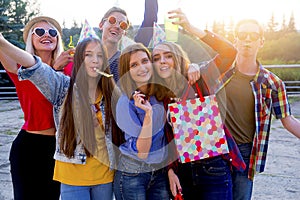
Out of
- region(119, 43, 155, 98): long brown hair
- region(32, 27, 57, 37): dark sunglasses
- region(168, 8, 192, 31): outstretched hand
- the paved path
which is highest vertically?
region(168, 8, 192, 31): outstretched hand

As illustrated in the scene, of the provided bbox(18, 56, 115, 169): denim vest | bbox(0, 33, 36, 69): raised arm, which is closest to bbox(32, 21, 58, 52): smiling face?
bbox(18, 56, 115, 169): denim vest

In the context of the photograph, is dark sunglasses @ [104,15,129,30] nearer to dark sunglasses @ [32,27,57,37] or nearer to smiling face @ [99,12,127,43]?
smiling face @ [99,12,127,43]

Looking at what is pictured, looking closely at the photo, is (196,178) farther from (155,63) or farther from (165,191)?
(155,63)

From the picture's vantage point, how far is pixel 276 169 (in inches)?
188

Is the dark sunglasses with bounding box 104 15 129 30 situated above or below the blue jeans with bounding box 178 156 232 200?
above

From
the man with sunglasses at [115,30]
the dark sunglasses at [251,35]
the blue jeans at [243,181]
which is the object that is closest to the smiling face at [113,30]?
the man with sunglasses at [115,30]

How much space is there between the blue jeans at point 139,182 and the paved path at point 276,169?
78.6 inches

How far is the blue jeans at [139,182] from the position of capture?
2117 millimetres

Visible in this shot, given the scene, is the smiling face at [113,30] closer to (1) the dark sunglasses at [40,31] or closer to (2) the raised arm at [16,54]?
(1) the dark sunglasses at [40,31]

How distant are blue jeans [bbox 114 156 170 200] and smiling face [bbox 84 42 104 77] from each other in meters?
0.51

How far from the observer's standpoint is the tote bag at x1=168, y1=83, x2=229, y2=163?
2.15 metres

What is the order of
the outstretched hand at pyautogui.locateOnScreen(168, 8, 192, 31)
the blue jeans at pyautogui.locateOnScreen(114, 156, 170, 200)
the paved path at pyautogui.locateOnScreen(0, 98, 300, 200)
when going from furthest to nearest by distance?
the paved path at pyautogui.locateOnScreen(0, 98, 300, 200) → the outstretched hand at pyautogui.locateOnScreen(168, 8, 192, 31) → the blue jeans at pyautogui.locateOnScreen(114, 156, 170, 200)

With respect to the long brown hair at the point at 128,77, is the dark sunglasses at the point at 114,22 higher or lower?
higher

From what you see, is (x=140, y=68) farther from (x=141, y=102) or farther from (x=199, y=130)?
(x=199, y=130)
